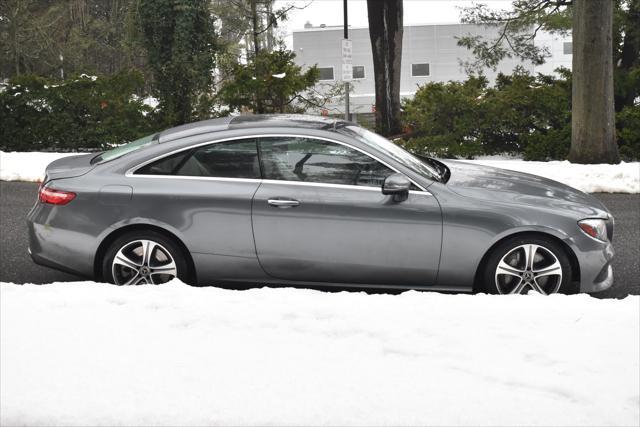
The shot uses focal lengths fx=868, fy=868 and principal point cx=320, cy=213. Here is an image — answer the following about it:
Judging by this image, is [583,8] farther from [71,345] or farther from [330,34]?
[330,34]

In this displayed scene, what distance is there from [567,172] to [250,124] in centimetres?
922

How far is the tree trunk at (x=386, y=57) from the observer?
2464cm

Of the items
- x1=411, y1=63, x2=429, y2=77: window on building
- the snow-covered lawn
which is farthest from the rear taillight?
x1=411, y1=63, x2=429, y2=77: window on building

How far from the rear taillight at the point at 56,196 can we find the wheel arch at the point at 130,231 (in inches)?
17.4

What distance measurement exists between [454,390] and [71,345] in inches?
93.1

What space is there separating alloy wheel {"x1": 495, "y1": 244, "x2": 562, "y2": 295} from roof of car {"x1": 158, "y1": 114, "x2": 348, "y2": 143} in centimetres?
177

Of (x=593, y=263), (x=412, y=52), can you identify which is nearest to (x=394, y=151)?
(x=593, y=263)

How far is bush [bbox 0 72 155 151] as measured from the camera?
62.6 feet

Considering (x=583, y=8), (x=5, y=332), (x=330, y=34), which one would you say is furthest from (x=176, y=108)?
(x=330, y=34)

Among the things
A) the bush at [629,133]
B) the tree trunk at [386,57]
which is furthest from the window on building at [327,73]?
the bush at [629,133]

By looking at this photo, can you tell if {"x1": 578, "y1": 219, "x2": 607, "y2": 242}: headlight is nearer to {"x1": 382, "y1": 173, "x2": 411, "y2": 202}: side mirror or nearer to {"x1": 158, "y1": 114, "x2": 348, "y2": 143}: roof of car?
{"x1": 382, "y1": 173, "x2": 411, "y2": 202}: side mirror

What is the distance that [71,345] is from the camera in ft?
17.5

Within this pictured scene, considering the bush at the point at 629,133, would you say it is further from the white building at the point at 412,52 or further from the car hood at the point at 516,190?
the white building at the point at 412,52

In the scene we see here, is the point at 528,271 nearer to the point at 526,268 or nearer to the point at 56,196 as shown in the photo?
the point at 526,268
